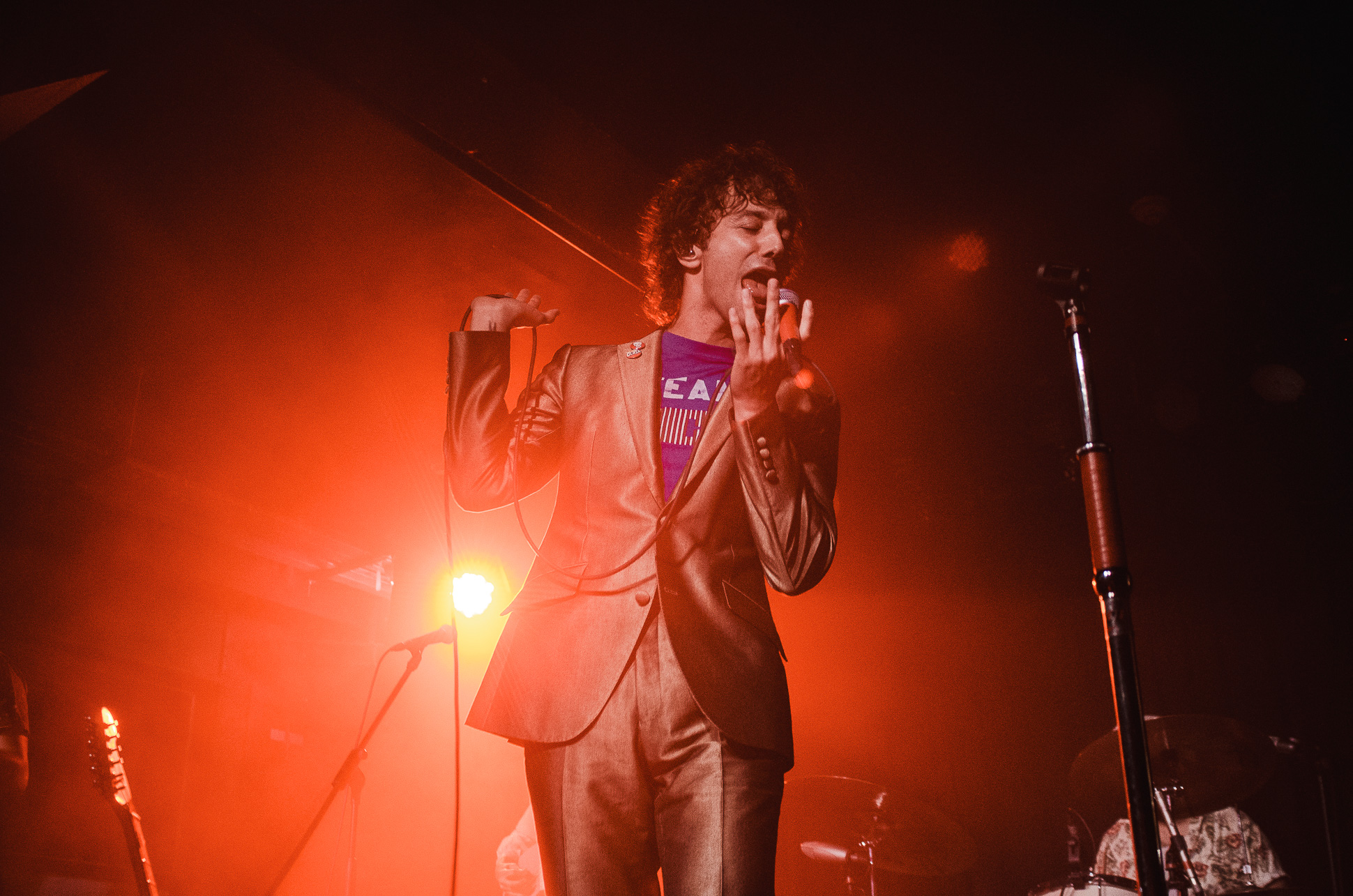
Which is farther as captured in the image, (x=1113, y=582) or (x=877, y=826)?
(x=877, y=826)

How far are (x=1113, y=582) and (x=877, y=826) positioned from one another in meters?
2.95

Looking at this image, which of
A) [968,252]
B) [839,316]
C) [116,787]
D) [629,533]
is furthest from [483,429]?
[968,252]

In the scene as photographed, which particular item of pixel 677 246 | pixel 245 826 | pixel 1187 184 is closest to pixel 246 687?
pixel 245 826

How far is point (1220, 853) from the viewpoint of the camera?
14.4 ft

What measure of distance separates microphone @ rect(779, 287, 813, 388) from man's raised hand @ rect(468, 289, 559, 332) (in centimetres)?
47

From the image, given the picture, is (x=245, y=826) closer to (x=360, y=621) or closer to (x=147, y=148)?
(x=360, y=621)

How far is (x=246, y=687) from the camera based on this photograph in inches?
374

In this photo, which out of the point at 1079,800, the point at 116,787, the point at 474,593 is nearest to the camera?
the point at 116,787

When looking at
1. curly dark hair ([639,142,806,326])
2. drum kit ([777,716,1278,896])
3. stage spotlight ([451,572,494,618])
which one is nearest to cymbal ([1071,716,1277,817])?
drum kit ([777,716,1278,896])

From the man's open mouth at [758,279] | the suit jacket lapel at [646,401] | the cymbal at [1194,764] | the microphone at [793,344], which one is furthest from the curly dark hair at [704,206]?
the cymbal at [1194,764]

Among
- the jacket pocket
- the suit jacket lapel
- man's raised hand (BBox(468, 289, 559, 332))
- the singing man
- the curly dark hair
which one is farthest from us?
the curly dark hair

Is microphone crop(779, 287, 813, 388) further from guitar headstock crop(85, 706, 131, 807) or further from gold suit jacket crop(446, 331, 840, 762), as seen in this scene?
guitar headstock crop(85, 706, 131, 807)

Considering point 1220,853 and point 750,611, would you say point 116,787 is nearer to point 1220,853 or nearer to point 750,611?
A: point 750,611

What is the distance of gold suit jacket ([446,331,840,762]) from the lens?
1365 mm
